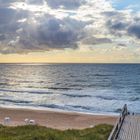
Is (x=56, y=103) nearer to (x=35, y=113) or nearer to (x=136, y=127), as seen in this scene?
(x=35, y=113)

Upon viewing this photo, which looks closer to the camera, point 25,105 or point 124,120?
point 124,120

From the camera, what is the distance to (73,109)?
4681 cm

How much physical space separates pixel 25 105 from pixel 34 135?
34.1 m

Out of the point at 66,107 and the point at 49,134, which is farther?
the point at 66,107

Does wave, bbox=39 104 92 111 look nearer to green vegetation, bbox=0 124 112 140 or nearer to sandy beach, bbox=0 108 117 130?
sandy beach, bbox=0 108 117 130

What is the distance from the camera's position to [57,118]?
1526 inches

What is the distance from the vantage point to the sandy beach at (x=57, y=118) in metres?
34.8

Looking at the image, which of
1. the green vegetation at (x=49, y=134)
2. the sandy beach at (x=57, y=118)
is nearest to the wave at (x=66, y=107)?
the sandy beach at (x=57, y=118)

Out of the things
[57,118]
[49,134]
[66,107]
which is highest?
[49,134]

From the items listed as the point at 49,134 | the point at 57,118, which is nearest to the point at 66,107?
the point at 57,118

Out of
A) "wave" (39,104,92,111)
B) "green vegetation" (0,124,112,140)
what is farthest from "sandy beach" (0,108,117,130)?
"green vegetation" (0,124,112,140)

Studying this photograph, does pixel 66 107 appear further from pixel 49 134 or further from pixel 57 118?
pixel 49 134

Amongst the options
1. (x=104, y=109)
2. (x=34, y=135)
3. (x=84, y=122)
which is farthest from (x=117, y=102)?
(x=34, y=135)

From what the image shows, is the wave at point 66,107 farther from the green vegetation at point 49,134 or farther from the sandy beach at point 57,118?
the green vegetation at point 49,134
